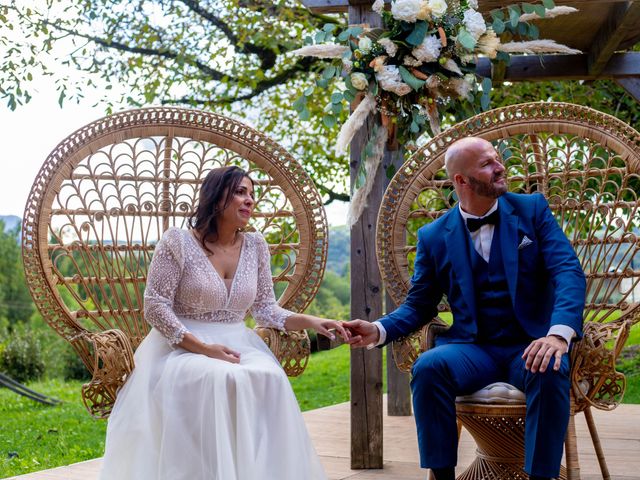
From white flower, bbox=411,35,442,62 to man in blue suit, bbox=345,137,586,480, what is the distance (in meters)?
0.64

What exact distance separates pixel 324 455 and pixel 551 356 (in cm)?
187

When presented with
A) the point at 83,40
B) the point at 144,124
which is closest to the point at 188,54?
the point at 83,40

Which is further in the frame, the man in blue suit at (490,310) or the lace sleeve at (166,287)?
the lace sleeve at (166,287)

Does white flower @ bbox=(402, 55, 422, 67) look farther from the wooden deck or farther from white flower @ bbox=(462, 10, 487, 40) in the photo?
the wooden deck

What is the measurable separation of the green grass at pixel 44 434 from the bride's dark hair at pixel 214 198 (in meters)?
2.07

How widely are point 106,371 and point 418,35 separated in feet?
5.99

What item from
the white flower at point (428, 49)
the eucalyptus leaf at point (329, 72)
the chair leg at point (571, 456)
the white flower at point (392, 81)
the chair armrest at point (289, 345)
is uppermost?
the white flower at point (428, 49)

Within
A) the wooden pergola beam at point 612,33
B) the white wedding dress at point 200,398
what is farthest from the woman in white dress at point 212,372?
the wooden pergola beam at point 612,33

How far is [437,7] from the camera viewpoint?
345 centimetres

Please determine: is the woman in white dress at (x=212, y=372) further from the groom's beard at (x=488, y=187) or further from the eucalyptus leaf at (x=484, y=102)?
the eucalyptus leaf at (x=484, y=102)

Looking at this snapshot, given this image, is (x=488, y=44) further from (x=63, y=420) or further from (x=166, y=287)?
(x=63, y=420)

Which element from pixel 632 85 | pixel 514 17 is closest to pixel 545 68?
pixel 632 85

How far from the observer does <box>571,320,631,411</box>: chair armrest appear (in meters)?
2.71

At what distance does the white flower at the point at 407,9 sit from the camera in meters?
3.44
